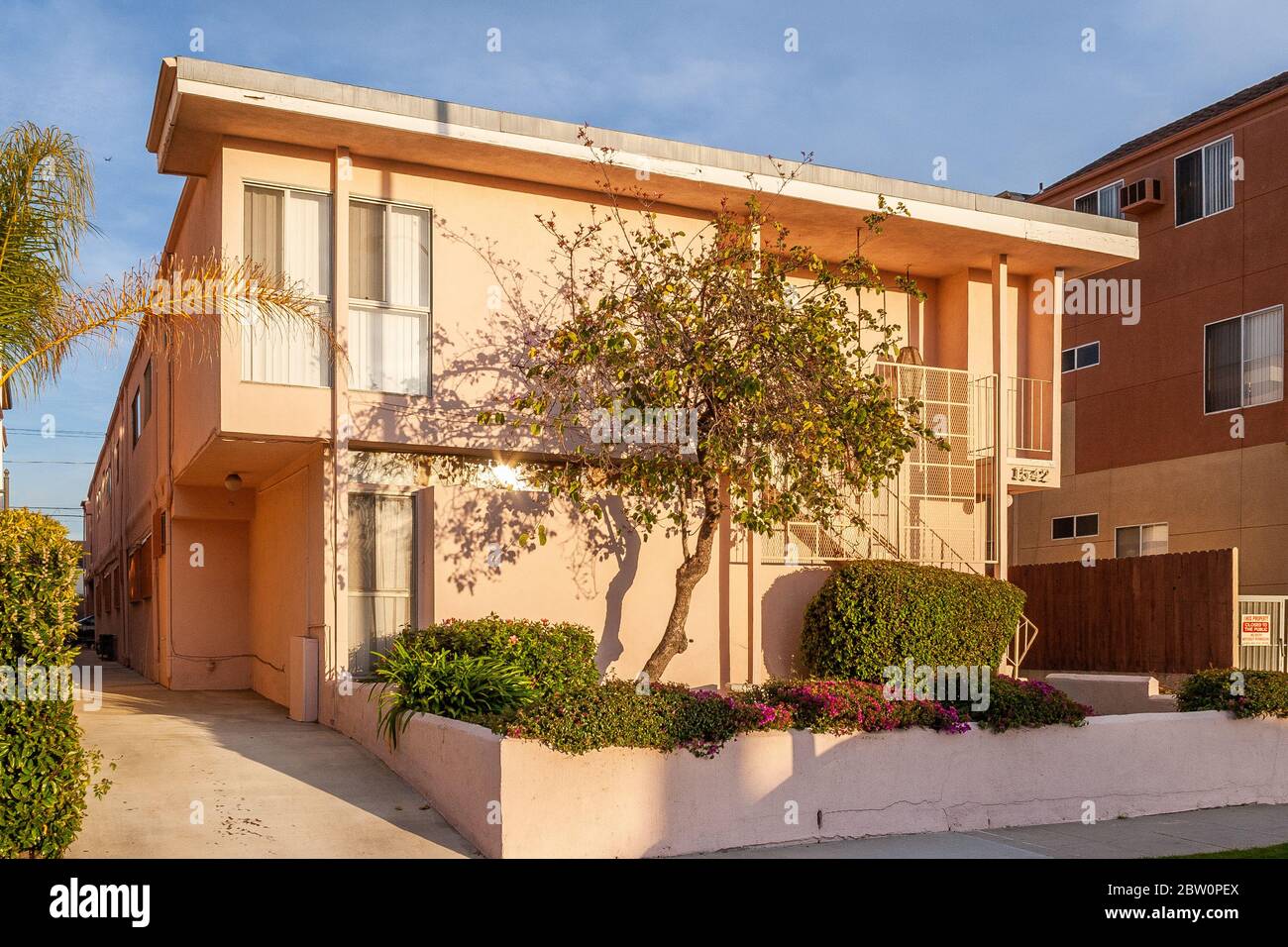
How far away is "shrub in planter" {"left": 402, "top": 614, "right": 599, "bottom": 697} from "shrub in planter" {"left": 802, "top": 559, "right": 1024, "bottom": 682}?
277 centimetres

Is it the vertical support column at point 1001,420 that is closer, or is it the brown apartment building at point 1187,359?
the vertical support column at point 1001,420

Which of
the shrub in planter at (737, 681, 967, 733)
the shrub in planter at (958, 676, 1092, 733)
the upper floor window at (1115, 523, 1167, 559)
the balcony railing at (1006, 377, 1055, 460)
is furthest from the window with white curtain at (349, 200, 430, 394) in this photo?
the upper floor window at (1115, 523, 1167, 559)

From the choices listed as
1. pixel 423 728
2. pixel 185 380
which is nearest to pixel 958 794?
pixel 423 728

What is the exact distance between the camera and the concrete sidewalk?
915 centimetres

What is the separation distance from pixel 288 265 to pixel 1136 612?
11.7m

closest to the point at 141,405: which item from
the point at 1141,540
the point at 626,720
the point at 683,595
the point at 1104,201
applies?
the point at 683,595

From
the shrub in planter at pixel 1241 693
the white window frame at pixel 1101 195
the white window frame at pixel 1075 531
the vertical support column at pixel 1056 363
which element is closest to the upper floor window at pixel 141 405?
the vertical support column at pixel 1056 363

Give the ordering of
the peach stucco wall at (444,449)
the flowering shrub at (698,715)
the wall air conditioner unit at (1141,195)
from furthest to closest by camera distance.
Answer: the wall air conditioner unit at (1141,195) → the peach stucco wall at (444,449) → the flowering shrub at (698,715)

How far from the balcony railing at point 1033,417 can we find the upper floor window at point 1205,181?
20.2 ft

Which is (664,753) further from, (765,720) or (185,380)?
(185,380)

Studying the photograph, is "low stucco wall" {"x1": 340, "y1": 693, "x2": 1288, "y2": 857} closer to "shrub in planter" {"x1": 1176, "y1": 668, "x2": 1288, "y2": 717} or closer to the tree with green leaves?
"shrub in planter" {"x1": 1176, "y1": 668, "x2": 1288, "y2": 717}

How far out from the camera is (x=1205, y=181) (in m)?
20.5

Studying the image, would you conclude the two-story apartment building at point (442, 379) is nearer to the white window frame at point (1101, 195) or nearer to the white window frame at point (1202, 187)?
the white window frame at point (1202, 187)

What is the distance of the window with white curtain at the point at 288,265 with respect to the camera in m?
11.8
